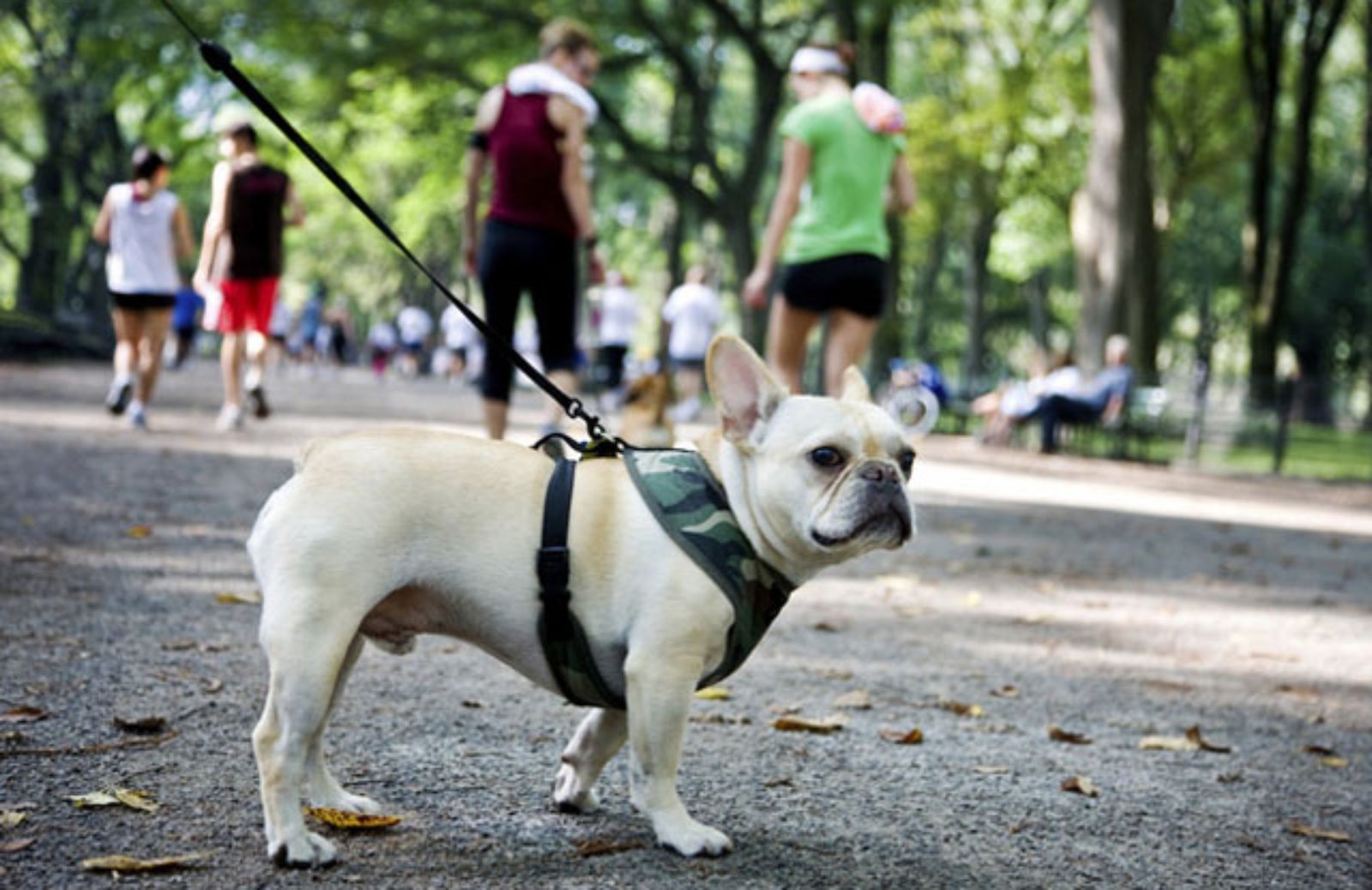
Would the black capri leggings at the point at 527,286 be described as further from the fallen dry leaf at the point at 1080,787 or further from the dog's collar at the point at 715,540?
the dog's collar at the point at 715,540

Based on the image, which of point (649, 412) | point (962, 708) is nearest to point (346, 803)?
point (962, 708)

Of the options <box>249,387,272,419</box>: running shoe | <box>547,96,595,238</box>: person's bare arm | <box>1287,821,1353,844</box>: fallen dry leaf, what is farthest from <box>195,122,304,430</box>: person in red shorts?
<box>1287,821,1353,844</box>: fallen dry leaf

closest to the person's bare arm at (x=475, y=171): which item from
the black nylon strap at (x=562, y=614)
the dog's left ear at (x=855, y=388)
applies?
the dog's left ear at (x=855, y=388)

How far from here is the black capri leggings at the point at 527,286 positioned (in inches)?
317

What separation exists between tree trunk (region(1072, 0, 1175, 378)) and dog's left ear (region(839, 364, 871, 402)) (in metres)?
18.3

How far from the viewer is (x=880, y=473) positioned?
309 cm

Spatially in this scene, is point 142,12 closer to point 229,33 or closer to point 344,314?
point 229,33

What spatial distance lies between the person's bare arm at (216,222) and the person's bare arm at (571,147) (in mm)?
4576

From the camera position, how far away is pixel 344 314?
132ft

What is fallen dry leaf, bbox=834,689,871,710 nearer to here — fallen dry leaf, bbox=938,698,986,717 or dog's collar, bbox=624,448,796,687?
fallen dry leaf, bbox=938,698,986,717

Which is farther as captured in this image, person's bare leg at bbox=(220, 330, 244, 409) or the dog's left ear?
person's bare leg at bbox=(220, 330, 244, 409)

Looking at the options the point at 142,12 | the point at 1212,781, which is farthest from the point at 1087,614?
the point at 142,12

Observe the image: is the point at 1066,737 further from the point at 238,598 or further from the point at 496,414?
the point at 496,414

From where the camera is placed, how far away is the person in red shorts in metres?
11.8
